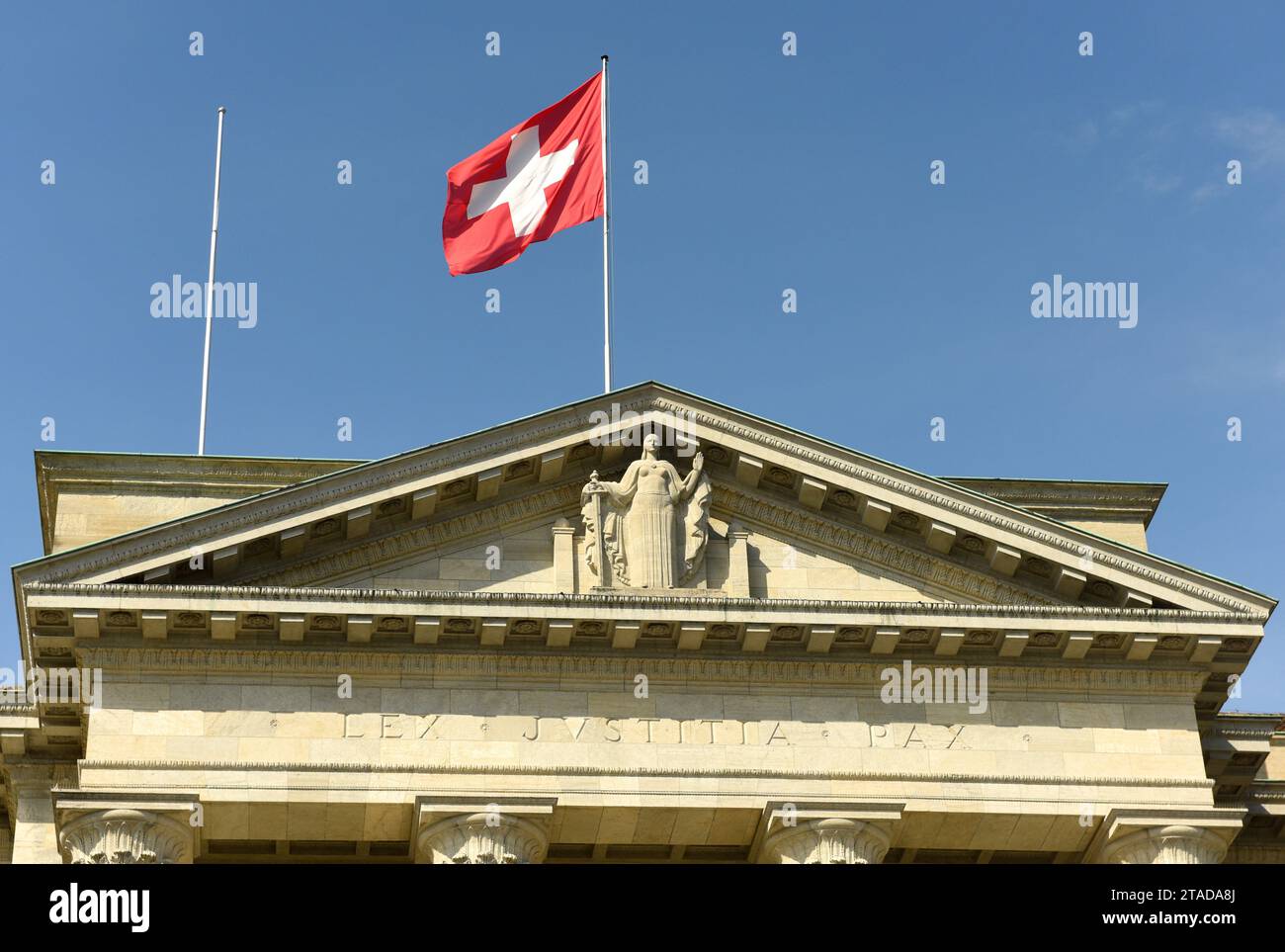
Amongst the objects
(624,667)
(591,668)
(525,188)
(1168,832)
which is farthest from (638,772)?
Result: (525,188)

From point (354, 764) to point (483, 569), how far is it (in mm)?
4380

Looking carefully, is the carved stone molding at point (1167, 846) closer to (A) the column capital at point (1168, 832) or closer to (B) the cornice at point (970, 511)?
(A) the column capital at point (1168, 832)

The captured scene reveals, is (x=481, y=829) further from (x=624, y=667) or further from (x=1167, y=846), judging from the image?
(x=1167, y=846)

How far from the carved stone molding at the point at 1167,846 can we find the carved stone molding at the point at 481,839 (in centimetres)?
1007

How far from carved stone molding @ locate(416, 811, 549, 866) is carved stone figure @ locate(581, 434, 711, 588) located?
185 inches

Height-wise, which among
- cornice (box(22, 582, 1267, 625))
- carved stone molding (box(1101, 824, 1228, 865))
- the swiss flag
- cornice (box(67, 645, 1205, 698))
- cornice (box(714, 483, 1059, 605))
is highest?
the swiss flag

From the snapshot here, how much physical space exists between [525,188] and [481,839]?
15.7 meters

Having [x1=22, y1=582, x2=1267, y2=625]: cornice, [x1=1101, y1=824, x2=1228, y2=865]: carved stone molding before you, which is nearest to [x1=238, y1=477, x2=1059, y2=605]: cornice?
[x1=22, y1=582, x2=1267, y2=625]: cornice

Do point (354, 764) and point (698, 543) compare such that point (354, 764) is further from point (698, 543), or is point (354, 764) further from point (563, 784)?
point (698, 543)

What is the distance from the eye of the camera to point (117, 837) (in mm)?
39812

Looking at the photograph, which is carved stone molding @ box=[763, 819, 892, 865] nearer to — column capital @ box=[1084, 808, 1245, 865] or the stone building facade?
the stone building facade

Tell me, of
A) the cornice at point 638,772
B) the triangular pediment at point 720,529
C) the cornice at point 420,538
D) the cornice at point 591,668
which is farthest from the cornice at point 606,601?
the cornice at point 638,772

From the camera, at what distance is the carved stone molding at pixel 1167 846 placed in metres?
42.0

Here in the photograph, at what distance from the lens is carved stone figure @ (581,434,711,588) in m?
43.2
